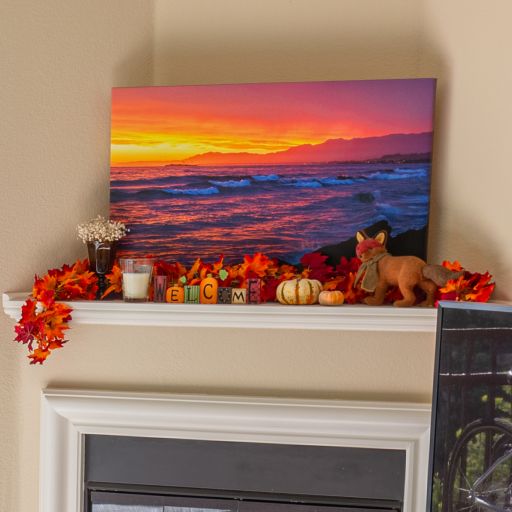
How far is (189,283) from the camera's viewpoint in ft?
6.50

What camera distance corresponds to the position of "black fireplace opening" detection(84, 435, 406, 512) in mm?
1919

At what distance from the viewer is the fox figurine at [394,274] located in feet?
6.10

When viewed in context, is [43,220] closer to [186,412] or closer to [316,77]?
[186,412]

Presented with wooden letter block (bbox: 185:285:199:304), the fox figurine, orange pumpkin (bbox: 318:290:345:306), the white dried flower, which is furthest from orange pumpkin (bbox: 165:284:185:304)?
the fox figurine

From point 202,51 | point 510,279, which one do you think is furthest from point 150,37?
point 510,279

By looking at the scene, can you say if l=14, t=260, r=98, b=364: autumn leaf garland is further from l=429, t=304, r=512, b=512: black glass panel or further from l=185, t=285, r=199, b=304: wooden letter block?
l=429, t=304, r=512, b=512: black glass panel

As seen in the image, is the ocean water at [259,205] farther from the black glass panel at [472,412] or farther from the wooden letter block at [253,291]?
the black glass panel at [472,412]

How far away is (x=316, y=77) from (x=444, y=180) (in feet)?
1.71

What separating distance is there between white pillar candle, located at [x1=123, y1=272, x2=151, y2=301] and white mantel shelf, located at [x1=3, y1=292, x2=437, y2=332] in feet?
0.12

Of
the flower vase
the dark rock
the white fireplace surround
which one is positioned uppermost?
the dark rock

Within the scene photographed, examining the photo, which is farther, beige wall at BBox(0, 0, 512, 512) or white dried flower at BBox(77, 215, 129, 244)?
white dried flower at BBox(77, 215, 129, 244)

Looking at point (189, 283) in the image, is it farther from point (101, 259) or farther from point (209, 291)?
point (101, 259)

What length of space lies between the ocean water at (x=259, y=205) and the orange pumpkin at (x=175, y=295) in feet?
0.59

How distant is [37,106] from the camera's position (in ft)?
6.97
